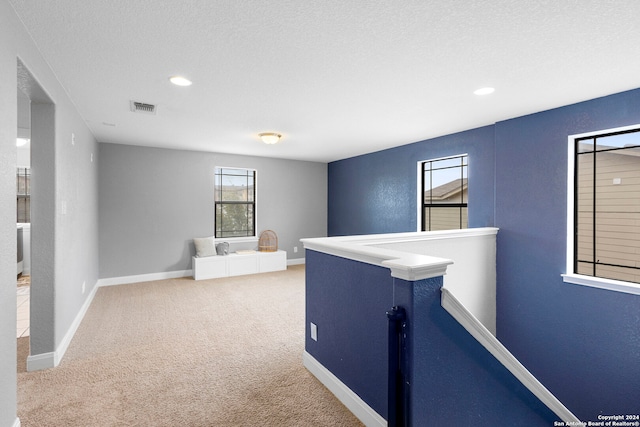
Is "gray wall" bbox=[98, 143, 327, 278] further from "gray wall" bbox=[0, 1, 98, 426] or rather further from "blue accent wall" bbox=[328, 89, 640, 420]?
"blue accent wall" bbox=[328, 89, 640, 420]

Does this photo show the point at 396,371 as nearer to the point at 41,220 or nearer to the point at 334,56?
the point at 334,56

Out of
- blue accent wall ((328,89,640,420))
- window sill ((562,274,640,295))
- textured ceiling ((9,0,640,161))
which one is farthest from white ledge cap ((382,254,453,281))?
blue accent wall ((328,89,640,420))

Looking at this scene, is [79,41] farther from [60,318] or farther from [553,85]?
[553,85]

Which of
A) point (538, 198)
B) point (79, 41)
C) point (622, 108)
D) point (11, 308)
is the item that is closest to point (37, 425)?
point (11, 308)

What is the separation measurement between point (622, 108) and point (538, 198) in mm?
1041

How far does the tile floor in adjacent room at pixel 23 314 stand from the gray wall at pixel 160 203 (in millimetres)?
983

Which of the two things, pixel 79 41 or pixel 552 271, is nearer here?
pixel 79 41

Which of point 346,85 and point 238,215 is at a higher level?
point 346,85

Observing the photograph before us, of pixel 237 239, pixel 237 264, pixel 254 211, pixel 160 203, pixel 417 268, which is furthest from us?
pixel 254 211

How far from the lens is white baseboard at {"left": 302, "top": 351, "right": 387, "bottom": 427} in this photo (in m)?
1.92

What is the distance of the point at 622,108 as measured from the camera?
2.89 m

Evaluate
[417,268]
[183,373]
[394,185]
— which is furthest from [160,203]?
[417,268]

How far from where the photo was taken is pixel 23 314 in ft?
13.0

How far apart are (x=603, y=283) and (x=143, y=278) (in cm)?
629
